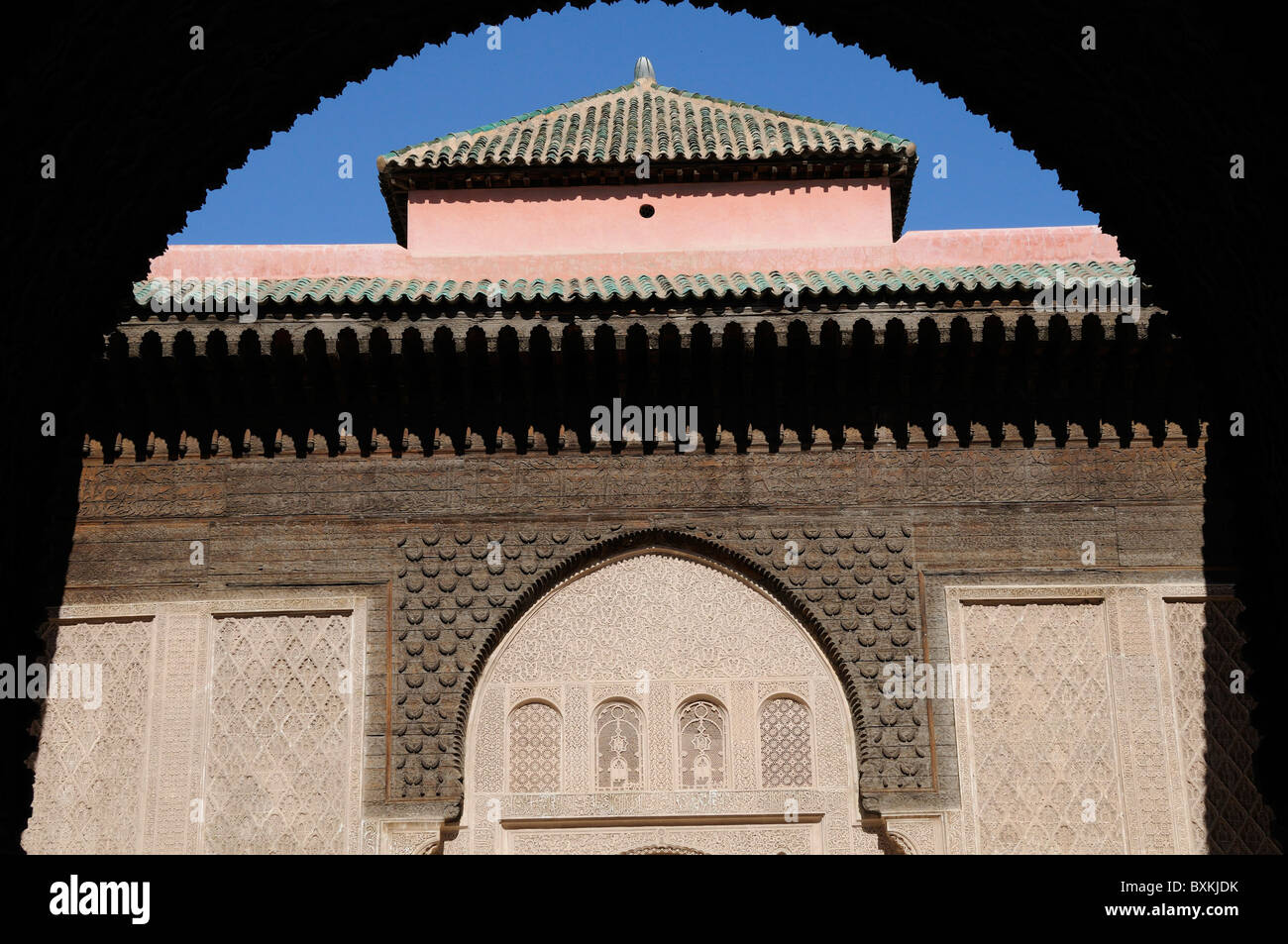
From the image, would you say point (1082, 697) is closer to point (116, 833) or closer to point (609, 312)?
point (609, 312)

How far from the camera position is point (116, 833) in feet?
24.5

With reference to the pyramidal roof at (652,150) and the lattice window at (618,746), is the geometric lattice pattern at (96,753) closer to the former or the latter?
the lattice window at (618,746)

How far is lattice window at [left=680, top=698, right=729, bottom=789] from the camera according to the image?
7.75 m

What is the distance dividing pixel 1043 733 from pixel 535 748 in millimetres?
2677

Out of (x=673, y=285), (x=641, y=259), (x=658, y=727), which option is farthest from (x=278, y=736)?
(x=641, y=259)

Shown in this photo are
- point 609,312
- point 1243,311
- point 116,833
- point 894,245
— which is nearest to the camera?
point 1243,311

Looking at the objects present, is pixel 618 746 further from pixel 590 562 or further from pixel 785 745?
pixel 590 562

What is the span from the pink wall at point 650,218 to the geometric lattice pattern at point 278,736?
3.41 meters

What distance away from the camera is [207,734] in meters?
7.63

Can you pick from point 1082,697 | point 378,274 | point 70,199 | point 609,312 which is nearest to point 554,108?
point 378,274
